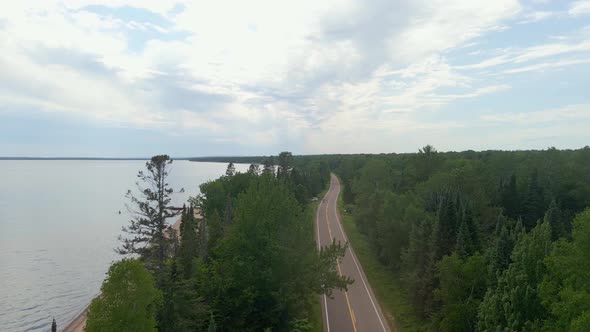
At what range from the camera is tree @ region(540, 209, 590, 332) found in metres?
15.1

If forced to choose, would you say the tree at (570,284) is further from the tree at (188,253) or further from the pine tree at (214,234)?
the pine tree at (214,234)

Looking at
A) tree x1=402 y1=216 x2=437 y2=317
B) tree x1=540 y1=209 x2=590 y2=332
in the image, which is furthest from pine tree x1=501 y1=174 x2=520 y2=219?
tree x1=540 y1=209 x2=590 y2=332

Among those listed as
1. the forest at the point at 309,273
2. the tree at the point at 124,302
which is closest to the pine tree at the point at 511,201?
the forest at the point at 309,273

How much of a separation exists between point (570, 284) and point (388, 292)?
23257mm

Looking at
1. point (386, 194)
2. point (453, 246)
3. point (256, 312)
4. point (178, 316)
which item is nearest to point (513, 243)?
point (453, 246)

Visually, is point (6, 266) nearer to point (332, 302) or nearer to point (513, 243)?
point (332, 302)

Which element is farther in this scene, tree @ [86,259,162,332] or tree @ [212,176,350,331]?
tree @ [212,176,350,331]

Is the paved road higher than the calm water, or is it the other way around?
the paved road

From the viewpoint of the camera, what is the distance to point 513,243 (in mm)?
23656

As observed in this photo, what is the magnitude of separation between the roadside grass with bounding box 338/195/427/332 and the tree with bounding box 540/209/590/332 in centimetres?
1187

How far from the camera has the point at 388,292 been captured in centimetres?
3838

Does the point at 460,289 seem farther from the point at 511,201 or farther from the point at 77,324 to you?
the point at 511,201

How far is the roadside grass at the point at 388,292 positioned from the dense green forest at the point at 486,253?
52cm

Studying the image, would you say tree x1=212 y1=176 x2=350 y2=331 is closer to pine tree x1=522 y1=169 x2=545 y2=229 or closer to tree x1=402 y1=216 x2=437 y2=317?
tree x1=402 y1=216 x2=437 y2=317
